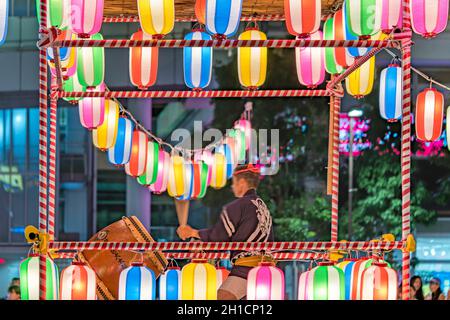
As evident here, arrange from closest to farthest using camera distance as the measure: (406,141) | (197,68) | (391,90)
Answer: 1. (406,141)
2. (391,90)
3. (197,68)

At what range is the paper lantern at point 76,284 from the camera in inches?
216

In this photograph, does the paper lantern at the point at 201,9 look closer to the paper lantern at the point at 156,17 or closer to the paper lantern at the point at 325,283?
the paper lantern at the point at 156,17

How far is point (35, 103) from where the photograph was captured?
49.2 ft

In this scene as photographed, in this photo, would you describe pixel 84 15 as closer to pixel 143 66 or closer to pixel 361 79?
pixel 143 66

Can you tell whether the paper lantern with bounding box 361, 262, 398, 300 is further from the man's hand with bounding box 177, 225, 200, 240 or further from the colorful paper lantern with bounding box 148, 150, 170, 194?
the colorful paper lantern with bounding box 148, 150, 170, 194

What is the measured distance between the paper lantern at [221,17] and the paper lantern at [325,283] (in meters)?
1.56

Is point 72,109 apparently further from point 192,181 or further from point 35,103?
point 192,181

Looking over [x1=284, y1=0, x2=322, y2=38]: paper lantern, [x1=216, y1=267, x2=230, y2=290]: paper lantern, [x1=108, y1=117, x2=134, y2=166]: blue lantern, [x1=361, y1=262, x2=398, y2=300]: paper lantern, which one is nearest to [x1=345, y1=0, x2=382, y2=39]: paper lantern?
[x1=284, y1=0, x2=322, y2=38]: paper lantern

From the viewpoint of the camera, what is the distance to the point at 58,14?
212 inches

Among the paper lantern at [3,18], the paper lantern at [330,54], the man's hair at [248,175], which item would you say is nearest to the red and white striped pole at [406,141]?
the man's hair at [248,175]

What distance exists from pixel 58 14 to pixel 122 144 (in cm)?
309

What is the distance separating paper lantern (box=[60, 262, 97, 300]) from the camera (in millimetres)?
5492

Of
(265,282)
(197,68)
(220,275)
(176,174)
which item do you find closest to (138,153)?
(176,174)

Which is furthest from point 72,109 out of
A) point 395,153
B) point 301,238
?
point 395,153
